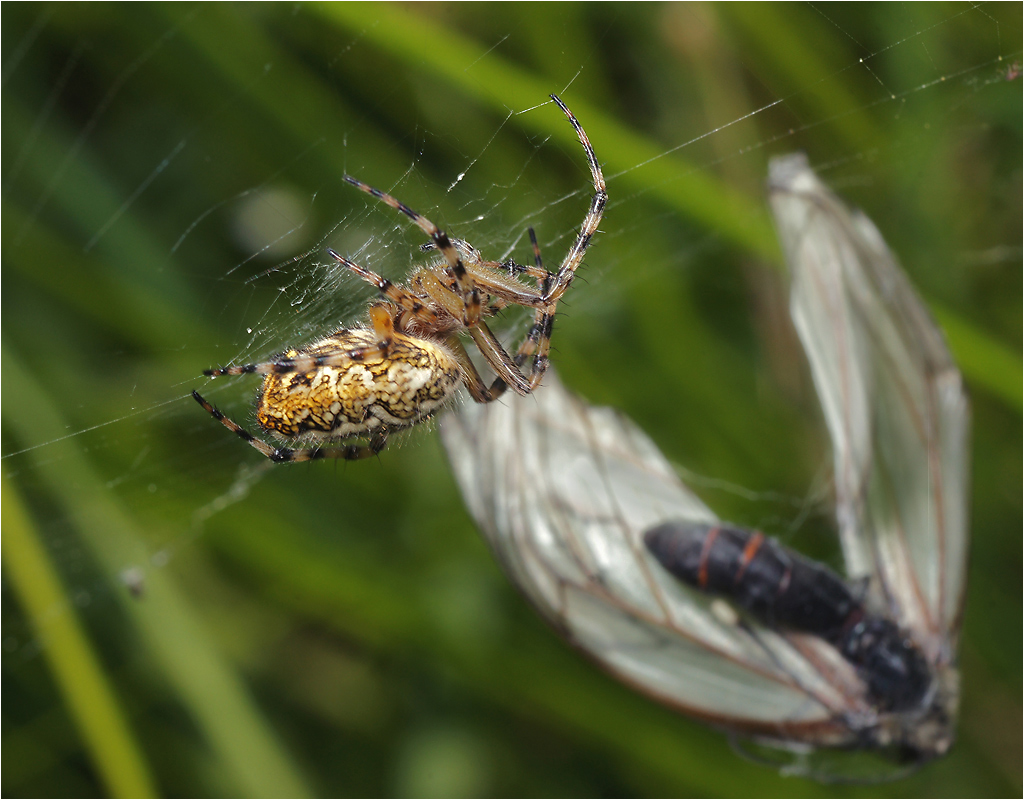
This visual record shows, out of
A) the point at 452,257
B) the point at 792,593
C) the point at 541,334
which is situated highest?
the point at 452,257

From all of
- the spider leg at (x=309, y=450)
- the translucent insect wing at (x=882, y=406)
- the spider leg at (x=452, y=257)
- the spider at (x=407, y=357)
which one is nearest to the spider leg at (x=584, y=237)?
the spider at (x=407, y=357)

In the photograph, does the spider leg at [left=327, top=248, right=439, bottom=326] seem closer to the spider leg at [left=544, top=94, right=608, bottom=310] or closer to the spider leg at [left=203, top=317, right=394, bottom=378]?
the spider leg at [left=203, top=317, right=394, bottom=378]

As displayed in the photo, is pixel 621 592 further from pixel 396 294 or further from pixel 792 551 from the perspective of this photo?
pixel 396 294

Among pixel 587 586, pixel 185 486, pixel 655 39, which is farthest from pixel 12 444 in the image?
pixel 655 39

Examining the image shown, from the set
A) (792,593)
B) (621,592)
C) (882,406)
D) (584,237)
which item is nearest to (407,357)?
(584,237)

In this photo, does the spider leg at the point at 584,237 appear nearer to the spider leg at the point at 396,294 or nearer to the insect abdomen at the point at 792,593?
the spider leg at the point at 396,294

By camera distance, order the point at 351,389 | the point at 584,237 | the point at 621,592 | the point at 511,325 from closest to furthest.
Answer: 1. the point at 351,389
2. the point at 584,237
3. the point at 621,592
4. the point at 511,325
